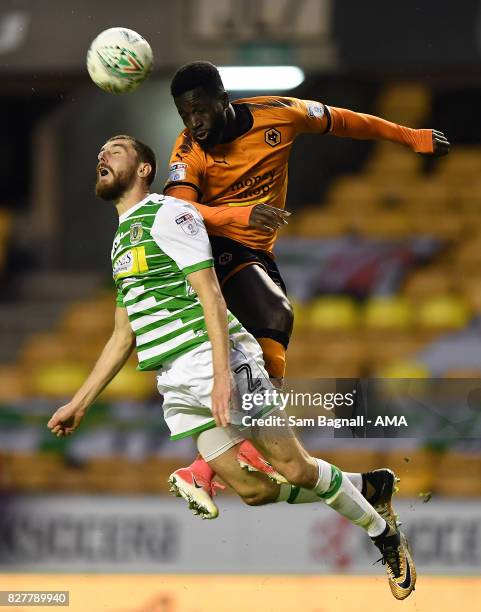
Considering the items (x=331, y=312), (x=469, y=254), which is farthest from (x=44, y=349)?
(x=469, y=254)

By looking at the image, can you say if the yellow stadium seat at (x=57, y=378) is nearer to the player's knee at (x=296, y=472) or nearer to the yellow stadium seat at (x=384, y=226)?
the yellow stadium seat at (x=384, y=226)

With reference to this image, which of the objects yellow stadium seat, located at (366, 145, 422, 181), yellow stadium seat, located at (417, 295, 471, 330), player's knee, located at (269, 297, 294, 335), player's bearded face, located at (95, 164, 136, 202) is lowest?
player's knee, located at (269, 297, 294, 335)

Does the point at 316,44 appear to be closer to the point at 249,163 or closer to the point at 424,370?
the point at 424,370

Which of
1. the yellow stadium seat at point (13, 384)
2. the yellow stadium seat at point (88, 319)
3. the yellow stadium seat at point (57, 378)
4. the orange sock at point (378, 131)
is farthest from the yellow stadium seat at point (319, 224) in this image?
the orange sock at point (378, 131)

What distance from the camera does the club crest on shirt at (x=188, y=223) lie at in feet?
12.5

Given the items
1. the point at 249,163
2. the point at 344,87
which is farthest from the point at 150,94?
the point at 249,163

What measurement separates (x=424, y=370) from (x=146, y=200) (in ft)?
12.5

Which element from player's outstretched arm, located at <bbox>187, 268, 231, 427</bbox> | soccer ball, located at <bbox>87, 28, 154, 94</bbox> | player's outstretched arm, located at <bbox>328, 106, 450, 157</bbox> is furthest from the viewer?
player's outstretched arm, located at <bbox>328, 106, 450, 157</bbox>

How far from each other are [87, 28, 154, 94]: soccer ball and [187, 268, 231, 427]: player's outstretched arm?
90cm

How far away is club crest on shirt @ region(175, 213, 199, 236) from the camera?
12.5 ft

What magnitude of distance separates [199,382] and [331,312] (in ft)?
13.0

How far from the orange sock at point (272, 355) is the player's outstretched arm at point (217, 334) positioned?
1.61ft

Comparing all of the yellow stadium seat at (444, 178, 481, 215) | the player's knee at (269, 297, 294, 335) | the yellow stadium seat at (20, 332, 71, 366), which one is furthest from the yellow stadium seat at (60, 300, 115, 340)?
the player's knee at (269, 297, 294, 335)

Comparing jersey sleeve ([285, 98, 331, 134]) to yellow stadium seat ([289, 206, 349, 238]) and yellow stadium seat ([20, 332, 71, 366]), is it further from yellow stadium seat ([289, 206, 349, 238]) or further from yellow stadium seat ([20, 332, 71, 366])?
yellow stadium seat ([20, 332, 71, 366])
